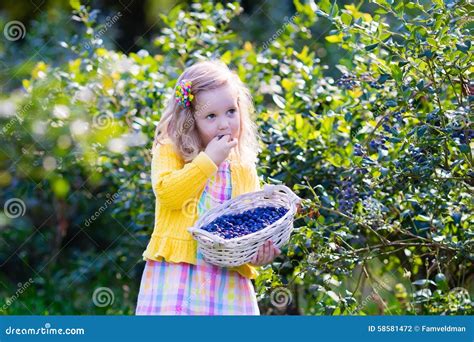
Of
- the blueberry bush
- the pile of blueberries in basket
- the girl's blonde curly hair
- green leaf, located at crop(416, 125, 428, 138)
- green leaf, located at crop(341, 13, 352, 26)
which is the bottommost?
the blueberry bush

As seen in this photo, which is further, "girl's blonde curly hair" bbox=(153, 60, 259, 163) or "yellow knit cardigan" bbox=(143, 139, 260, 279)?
"girl's blonde curly hair" bbox=(153, 60, 259, 163)

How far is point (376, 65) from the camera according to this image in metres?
3.22

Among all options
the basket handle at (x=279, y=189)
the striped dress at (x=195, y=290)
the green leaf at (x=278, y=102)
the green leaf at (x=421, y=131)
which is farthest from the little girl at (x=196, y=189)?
the green leaf at (x=278, y=102)

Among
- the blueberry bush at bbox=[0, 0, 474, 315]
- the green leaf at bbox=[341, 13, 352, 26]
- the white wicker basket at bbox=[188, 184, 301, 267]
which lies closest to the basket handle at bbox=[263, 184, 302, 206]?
the white wicker basket at bbox=[188, 184, 301, 267]

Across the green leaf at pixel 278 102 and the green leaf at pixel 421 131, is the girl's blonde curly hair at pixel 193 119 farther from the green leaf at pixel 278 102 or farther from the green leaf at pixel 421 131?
the green leaf at pixel 278 102

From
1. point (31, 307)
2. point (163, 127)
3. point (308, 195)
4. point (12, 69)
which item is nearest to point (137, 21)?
point (12, 69)

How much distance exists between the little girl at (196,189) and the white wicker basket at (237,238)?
34mm

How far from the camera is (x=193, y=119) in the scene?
2.94m

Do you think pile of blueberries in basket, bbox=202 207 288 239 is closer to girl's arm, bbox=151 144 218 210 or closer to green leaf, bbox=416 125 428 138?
girl's arm, bbox=151 144 218 210

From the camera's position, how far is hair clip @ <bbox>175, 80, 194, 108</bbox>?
2893 millimetres

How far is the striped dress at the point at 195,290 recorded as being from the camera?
2.78m

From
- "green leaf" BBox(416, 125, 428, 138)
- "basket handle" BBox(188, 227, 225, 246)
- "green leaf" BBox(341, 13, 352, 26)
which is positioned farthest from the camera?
"green leaf" BBox(341, 13, 352, 26)

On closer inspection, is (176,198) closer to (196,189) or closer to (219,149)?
(196,189)

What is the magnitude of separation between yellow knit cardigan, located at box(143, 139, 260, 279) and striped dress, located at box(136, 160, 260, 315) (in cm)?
3
